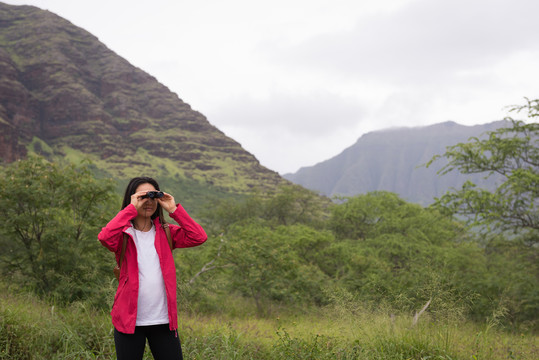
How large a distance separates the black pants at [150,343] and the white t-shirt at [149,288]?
0.08 metres

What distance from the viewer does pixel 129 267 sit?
7.64 feet

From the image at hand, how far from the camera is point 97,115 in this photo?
5546 inches

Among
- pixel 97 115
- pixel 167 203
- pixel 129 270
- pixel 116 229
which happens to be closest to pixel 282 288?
pixel 167 203

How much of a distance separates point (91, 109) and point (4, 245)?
511 feet

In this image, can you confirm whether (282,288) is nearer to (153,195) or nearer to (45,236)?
(45,236)

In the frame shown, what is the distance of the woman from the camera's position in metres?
2.24

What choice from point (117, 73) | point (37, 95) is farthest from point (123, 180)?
point (117, 73)

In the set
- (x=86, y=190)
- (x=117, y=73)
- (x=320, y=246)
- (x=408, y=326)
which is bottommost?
(x=320, y=246)

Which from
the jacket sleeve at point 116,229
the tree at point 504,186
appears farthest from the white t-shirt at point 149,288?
the tree at point 504,186

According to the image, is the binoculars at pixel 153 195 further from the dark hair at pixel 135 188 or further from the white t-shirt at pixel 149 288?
the white t-shirt at pixel 149 288

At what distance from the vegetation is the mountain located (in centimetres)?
10239

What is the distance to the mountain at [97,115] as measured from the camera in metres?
119

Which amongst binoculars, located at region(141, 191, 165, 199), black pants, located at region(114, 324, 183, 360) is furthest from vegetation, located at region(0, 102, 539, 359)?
binoculars, located at region(141, 191, 165, 199)

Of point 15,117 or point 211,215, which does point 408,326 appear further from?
point 15,117
